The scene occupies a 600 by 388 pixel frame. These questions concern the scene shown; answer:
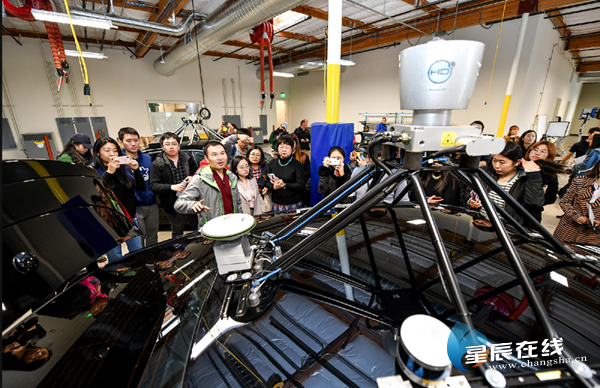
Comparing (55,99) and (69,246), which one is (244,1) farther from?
(55,99)

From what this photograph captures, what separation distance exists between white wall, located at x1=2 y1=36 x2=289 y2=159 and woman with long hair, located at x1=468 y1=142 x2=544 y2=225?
881 cm

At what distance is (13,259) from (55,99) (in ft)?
28.7

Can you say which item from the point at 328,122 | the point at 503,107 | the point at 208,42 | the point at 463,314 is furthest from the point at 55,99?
the point at 503,107

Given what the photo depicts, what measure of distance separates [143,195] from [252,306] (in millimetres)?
2246

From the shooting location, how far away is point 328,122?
10.4ft

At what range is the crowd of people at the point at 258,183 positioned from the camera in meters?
2.41

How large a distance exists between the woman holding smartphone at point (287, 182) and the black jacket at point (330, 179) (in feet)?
0.68

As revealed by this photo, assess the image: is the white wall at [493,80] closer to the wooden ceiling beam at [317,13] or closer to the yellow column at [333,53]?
the wooden ceiling beam at [317,13]

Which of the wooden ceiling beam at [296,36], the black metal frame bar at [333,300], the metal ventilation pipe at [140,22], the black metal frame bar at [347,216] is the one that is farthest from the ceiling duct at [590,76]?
the black metal frame bar at [333,300]

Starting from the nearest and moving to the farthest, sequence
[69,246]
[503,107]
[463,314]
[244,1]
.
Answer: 1. [463,314]
2. [69,246]
3. [244,1]
4. [503,107]

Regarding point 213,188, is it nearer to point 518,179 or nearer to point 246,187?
point 246,187

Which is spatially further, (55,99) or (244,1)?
(55,99)

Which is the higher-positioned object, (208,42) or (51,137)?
(208,42)

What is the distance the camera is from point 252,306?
1068 millimetres
